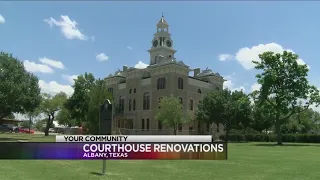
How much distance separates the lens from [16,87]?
44.7 m

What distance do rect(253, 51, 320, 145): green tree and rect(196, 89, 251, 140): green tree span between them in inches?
467

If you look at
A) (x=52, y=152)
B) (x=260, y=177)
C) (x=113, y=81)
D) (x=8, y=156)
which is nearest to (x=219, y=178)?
(x=260, y=177)

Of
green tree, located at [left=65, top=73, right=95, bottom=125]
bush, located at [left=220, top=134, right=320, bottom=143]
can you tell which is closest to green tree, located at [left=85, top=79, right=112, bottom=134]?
green tree, located at [left=65, top=73, right=95, bottom=125]

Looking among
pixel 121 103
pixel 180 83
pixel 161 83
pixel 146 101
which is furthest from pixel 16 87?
pixel 121 103

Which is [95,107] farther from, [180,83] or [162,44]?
[162,44]

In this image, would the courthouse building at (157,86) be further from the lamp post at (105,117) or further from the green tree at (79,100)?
the lamp post at (105,117)

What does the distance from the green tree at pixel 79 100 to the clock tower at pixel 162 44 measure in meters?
15.0

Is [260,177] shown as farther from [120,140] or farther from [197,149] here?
[120,140]

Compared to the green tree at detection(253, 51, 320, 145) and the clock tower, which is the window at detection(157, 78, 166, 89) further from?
the green tree at detection(253, 51, 320, 145)

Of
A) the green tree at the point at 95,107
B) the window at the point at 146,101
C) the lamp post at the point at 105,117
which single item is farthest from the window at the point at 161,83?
the lamp post at the point at 105,117

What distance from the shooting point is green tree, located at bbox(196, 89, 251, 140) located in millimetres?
60594

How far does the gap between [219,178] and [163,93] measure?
181 ft

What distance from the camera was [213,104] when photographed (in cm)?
6128

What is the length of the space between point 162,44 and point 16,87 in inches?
1558
